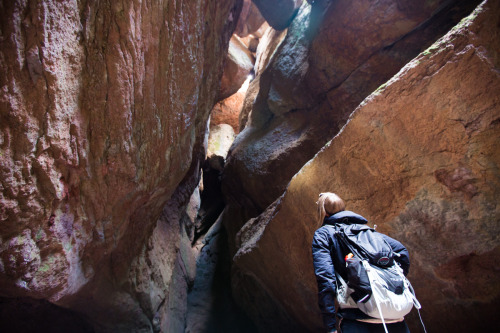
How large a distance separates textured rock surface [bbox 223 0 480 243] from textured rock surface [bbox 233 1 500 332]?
3378mm

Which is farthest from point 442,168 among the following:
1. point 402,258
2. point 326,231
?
point 326,231

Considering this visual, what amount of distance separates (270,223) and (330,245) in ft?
6.92

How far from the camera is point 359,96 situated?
5.80m

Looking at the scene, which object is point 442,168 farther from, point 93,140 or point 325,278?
point 93,140

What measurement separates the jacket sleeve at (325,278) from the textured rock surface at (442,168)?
1132 millimetres

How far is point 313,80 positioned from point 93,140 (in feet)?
18.7

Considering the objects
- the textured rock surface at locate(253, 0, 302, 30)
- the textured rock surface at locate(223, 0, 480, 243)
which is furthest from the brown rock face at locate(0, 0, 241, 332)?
the textured rock surface at locate(253, 0, 302, 30)

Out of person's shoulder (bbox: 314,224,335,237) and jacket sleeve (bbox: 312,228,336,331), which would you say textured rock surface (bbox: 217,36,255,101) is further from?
jacket sleeve (bbox: 312,228,336,331)

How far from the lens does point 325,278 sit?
1788 millimetres

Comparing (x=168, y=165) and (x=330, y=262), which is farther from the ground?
(x=168, y=165)

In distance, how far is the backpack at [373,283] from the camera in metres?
1.58

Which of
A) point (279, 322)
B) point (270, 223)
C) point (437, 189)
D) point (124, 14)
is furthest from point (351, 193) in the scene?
point (279, 322)

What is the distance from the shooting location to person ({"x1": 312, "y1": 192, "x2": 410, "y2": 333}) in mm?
1665

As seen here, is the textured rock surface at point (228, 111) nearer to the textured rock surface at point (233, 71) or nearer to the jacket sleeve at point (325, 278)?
the textured rock surface at point (233, 71)
